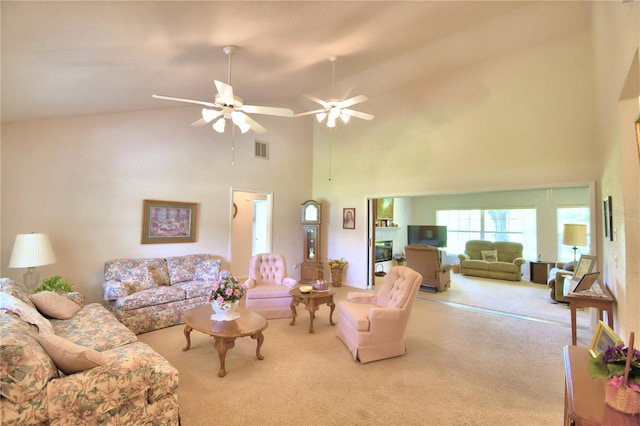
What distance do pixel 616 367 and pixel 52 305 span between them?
169 inches

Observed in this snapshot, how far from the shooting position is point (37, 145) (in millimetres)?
3924

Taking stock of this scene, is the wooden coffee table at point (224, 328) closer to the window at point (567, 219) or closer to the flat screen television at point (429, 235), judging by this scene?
the flat screen television at point (429, 235)

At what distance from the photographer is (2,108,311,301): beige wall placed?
12.7ft

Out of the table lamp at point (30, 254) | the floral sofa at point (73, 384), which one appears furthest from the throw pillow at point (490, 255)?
the table lamp at point (30, 254)

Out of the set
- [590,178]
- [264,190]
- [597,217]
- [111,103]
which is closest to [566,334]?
[597,217]

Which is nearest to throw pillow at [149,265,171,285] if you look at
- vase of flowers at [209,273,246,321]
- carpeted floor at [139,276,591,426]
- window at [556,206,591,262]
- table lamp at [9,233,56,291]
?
carpeted floor at [139,276,591,426]

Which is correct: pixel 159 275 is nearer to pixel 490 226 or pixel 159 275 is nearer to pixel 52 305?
pixel 52 305

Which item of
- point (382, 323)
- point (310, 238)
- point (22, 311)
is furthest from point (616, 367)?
point (310, 238)

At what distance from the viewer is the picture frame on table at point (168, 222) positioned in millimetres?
4871

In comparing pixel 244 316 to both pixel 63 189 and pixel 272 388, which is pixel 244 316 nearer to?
pixel 272 388

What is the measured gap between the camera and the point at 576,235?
17.5 feet

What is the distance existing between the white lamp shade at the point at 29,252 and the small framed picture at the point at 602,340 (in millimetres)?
5012

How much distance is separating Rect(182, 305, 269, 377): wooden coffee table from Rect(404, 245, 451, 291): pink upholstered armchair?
4.30 m

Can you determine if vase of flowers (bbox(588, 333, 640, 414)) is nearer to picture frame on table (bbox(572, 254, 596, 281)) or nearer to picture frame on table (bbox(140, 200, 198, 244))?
picture frame on table (bbox(572, 254, 596, 281))
